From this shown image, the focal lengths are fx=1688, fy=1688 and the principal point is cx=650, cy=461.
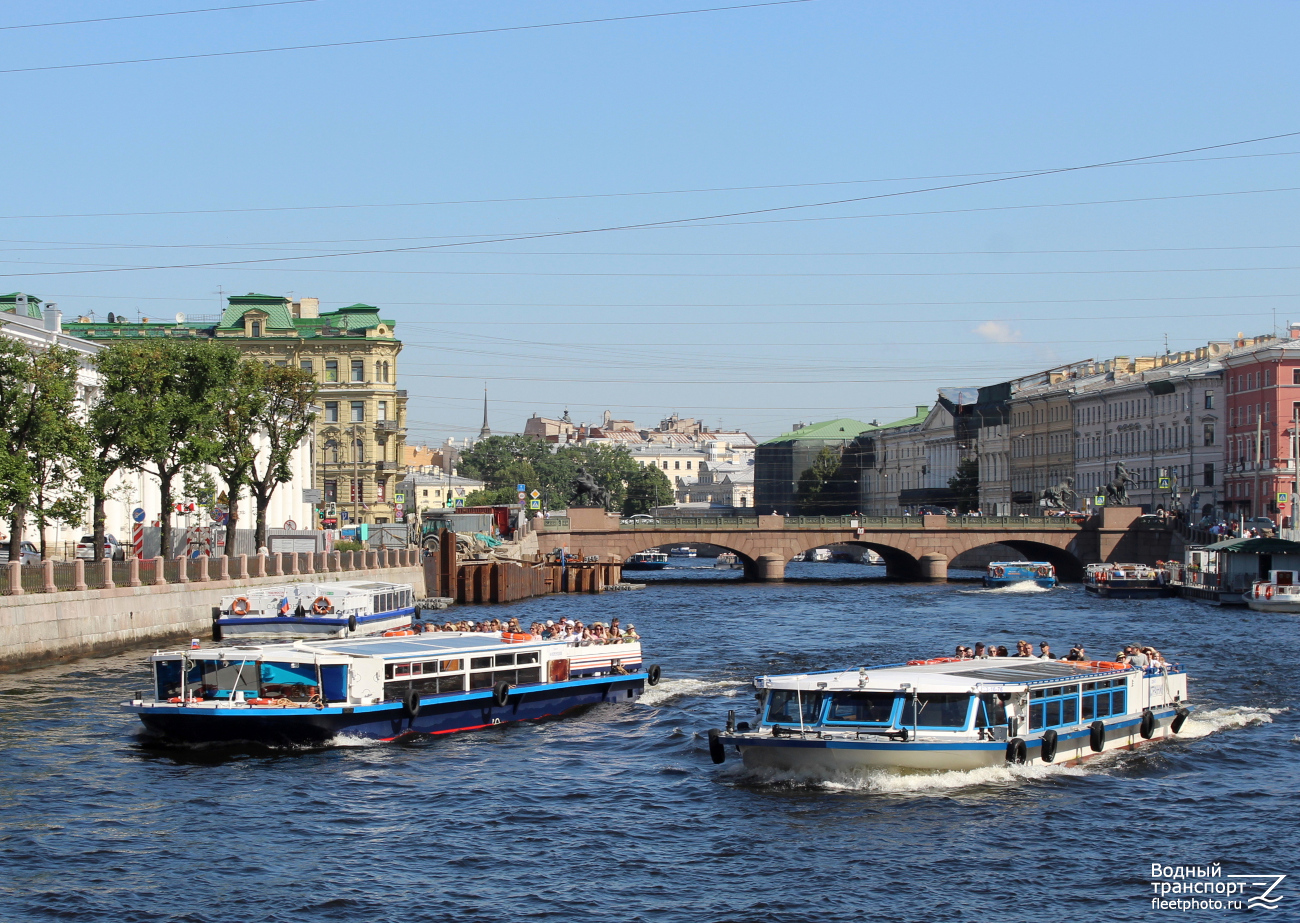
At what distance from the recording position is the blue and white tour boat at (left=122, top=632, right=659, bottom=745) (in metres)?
34.4

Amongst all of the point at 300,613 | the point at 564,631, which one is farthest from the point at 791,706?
the point at 300,613

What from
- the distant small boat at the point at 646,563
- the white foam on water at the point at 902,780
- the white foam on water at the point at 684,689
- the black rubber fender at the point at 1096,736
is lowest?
the distant small boat at the point at 646,563

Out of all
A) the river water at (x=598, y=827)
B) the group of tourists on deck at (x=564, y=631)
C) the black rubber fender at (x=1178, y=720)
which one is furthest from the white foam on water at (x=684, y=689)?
the black rubber fender at (x=1178, y=720)

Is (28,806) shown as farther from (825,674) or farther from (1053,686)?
(1053,686)

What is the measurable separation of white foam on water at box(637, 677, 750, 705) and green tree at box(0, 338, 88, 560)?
20.4 m

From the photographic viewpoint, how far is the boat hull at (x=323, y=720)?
34219mm

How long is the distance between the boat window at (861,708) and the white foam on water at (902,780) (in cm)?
96

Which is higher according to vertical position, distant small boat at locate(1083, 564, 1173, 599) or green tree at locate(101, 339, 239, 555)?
green tree at locate(101, 339, 239, 555)

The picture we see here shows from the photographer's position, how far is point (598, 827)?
94.5 feet

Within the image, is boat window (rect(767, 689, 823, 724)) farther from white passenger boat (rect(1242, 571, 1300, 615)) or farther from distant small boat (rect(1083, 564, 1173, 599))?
distant small boat (rect(1083, 564, 1173, 599))

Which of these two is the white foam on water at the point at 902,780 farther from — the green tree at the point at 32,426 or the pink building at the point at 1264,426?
the pink building at the point at 1264,426

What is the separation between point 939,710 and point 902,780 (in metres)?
1.45

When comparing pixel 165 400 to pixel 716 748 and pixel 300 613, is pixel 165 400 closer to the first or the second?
pixel 300 613

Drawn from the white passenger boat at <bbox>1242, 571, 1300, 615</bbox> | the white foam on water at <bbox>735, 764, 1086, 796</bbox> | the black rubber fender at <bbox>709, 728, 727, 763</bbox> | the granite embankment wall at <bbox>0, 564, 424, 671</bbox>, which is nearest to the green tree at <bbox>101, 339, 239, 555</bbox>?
the granite embankment wall at <bbox>0, 564, 424, 671</bbox>
